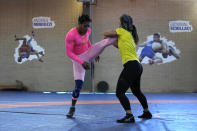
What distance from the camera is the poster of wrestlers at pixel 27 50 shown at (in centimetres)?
892

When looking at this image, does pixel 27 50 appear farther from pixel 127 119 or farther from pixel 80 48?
pixel 127 119

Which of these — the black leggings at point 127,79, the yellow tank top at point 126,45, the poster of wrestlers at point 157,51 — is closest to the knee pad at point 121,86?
the black leggings at point 127,79

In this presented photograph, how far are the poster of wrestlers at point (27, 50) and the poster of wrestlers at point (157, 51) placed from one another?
3147 mm

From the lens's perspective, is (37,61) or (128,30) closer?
(128,30)

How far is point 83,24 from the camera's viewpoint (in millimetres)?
3680

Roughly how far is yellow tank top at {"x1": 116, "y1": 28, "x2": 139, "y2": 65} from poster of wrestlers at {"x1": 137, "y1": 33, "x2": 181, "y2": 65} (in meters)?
5.17

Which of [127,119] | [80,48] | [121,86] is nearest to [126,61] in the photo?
[121,86]

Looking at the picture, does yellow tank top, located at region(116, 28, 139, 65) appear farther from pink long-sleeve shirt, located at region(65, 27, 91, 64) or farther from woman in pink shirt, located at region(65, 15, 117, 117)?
pink long-sleeve shirt, located at region(65, 27, 91, 64)

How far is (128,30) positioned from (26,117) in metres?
1.66

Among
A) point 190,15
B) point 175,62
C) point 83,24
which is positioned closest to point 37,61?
point 175,62


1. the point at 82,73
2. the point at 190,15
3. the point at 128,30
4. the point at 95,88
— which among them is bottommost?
the point at 95,88

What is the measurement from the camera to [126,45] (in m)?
3.33

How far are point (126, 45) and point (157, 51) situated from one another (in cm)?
536

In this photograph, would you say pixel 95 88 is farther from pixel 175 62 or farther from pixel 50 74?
pixel 175 62
